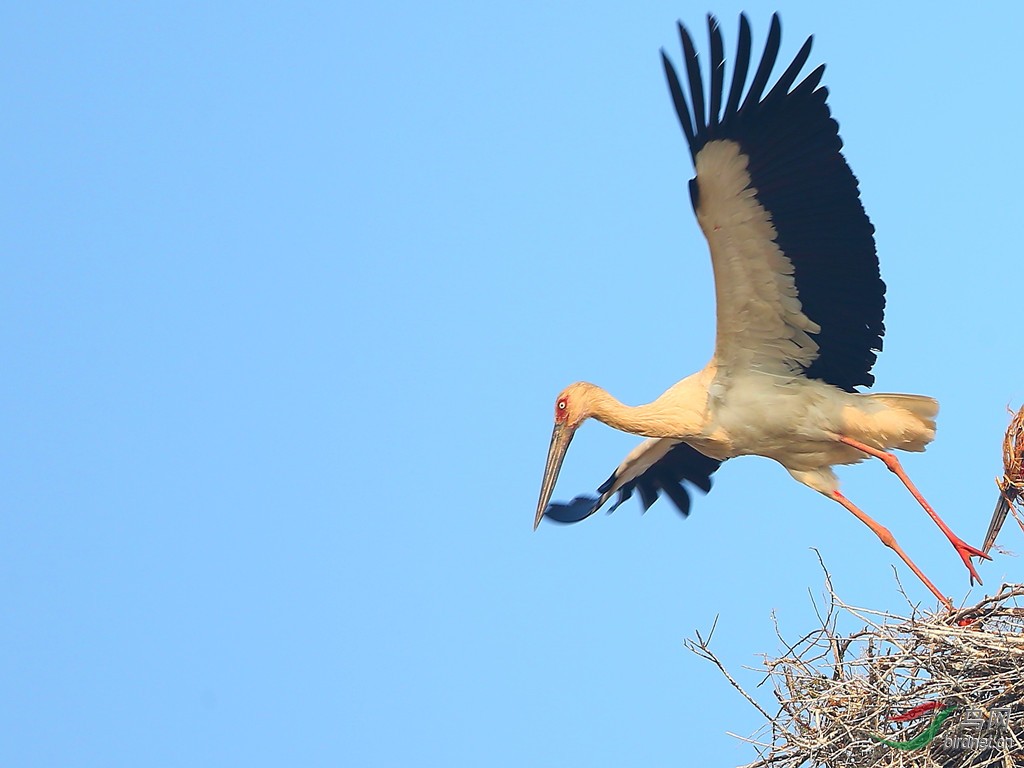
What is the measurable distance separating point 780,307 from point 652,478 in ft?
6.47

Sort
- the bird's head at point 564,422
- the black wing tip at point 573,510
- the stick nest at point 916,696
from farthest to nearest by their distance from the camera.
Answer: the black wing tip at point 573,510
the bird's head at point 564,422
the stick nest at point 916,696

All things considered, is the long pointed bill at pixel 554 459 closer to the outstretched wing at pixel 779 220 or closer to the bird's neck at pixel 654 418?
the bird's neck at pixel 654 418

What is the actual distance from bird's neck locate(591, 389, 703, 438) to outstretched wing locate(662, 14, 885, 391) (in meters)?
0.34

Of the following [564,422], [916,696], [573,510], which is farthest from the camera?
[573,510]

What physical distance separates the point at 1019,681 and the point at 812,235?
8.82 feet

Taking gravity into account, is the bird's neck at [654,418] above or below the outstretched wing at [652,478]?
below

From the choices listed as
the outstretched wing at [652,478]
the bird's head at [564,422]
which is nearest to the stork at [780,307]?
the bird's head at [564,422]

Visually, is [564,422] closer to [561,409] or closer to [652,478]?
[561,409]

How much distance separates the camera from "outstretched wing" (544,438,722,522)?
9414 millimetres

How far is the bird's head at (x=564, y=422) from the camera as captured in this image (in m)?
8.71

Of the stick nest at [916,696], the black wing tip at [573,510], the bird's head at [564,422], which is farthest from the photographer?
the black wing tip at [573,510]

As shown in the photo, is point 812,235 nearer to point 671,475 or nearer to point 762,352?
point 762,352

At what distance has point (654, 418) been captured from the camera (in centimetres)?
841

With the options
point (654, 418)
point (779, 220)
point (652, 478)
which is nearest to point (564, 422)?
point (654, 418)
